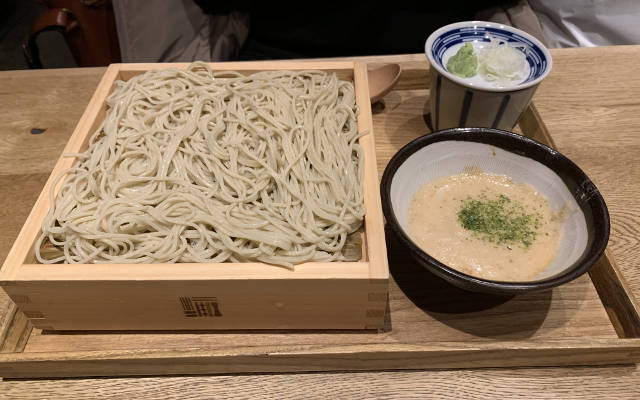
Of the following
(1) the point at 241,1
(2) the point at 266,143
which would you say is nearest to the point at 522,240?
(2) the point at 266,143

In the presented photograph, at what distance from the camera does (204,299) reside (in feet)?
3.21

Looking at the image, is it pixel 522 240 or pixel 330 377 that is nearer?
pixel 330 377

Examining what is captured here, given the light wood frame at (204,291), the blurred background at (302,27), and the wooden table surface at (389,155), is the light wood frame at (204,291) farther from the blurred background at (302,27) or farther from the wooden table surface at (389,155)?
the blurred background at (302,27)

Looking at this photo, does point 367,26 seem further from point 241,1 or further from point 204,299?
point 204,299

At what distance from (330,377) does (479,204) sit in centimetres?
61

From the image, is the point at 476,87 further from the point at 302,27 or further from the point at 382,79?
the point at 302,27

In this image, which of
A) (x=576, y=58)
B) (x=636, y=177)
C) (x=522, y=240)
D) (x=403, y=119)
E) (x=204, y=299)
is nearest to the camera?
(x=204, y=299)

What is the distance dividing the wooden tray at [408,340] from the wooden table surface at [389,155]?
3 cm

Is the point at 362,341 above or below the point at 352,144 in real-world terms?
below

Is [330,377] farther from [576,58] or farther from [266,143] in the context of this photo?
[576,58]

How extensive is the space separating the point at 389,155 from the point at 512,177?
0.41m

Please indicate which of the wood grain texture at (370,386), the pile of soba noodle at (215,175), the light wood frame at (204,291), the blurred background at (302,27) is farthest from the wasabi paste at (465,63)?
the blurred background at (302,27)

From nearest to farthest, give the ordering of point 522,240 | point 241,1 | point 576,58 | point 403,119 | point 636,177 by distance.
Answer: point 522,240
point 636,177
point 403,119
point 576,58
point 241,1


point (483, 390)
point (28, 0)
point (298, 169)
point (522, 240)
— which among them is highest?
point (298, 169)
